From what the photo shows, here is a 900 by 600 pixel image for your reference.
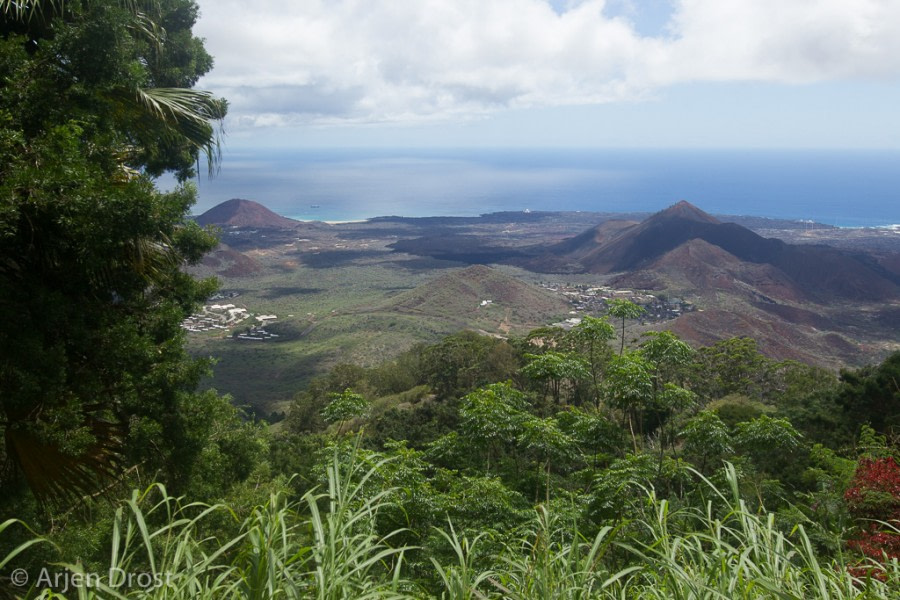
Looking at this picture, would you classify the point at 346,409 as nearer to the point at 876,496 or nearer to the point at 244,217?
the point at 876,496

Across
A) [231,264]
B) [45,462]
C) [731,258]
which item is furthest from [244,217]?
[45,462]

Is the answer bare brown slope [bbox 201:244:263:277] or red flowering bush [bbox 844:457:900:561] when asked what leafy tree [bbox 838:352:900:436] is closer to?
red flowering bush [bbox 844:457:900:561]

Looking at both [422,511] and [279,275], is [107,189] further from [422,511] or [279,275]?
[279,275]

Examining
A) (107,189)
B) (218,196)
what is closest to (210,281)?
(107,189)

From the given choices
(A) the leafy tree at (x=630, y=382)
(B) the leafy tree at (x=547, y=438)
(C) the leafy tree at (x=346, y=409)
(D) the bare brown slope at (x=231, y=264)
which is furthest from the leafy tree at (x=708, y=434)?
(D) the bare brown slope at (x=231, y=264)

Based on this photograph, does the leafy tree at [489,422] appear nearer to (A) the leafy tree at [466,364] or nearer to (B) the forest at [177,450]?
(B) the forest at [177,450]

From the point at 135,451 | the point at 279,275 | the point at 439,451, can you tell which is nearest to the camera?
the point at 135,451

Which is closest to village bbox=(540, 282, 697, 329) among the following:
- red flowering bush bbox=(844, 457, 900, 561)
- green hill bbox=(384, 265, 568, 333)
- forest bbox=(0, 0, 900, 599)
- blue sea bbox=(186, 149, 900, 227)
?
green hill bbox=(384, 265, 568, 333)
